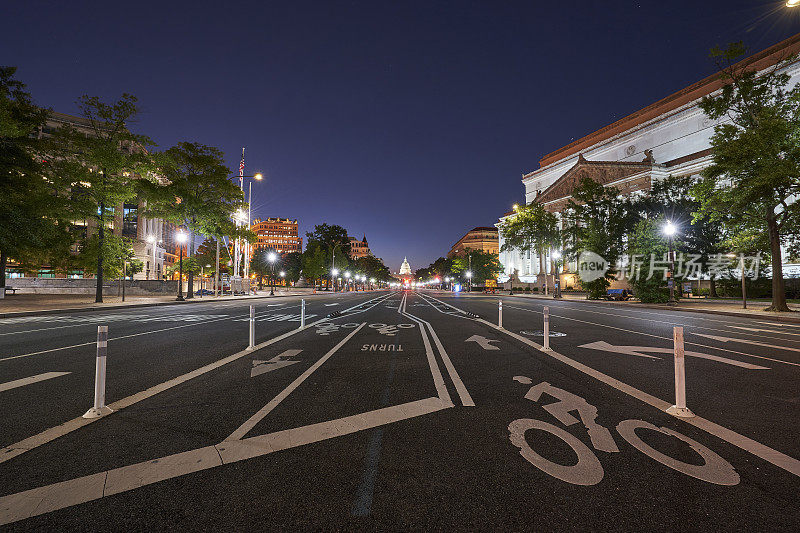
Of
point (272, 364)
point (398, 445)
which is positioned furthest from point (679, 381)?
point (272, 364)

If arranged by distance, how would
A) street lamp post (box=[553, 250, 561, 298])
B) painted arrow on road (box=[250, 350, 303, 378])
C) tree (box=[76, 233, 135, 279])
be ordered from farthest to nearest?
street lamp post (box=[553, 250, 561, 298]) < tree (box=[76, 233, 135, 279]) < painted arrow on road (box=[250, 350, 303, 378])

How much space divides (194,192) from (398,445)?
1514 inches

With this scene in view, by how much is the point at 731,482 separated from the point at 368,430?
135 inches

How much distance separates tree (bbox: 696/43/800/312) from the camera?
19.8 metres

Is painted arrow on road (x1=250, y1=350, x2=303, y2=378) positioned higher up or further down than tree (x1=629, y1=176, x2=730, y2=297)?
further down

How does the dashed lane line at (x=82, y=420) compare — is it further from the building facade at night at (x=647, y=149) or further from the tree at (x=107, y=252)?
the building facade at night at (x=647, y=149)

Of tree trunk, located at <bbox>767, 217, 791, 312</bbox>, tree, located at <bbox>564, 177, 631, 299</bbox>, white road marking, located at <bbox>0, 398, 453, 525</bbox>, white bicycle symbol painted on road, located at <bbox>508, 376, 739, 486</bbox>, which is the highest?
tree, located at <bbox>564, 177, 631, 299</bbox>

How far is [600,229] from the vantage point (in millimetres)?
40219

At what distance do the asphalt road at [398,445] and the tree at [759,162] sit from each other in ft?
62.9

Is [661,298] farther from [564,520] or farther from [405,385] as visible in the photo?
[564,520]

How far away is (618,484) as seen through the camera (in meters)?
2.97

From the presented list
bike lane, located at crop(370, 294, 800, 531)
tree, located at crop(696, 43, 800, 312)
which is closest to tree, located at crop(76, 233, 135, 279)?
bike lane, located at crop(370, 294, 800, 531)

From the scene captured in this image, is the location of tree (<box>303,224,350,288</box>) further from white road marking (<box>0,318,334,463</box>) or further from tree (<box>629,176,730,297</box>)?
white road marking (<box>0,318,334,463</box>)

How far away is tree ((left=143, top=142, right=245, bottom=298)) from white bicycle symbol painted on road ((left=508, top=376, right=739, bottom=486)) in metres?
36.0
